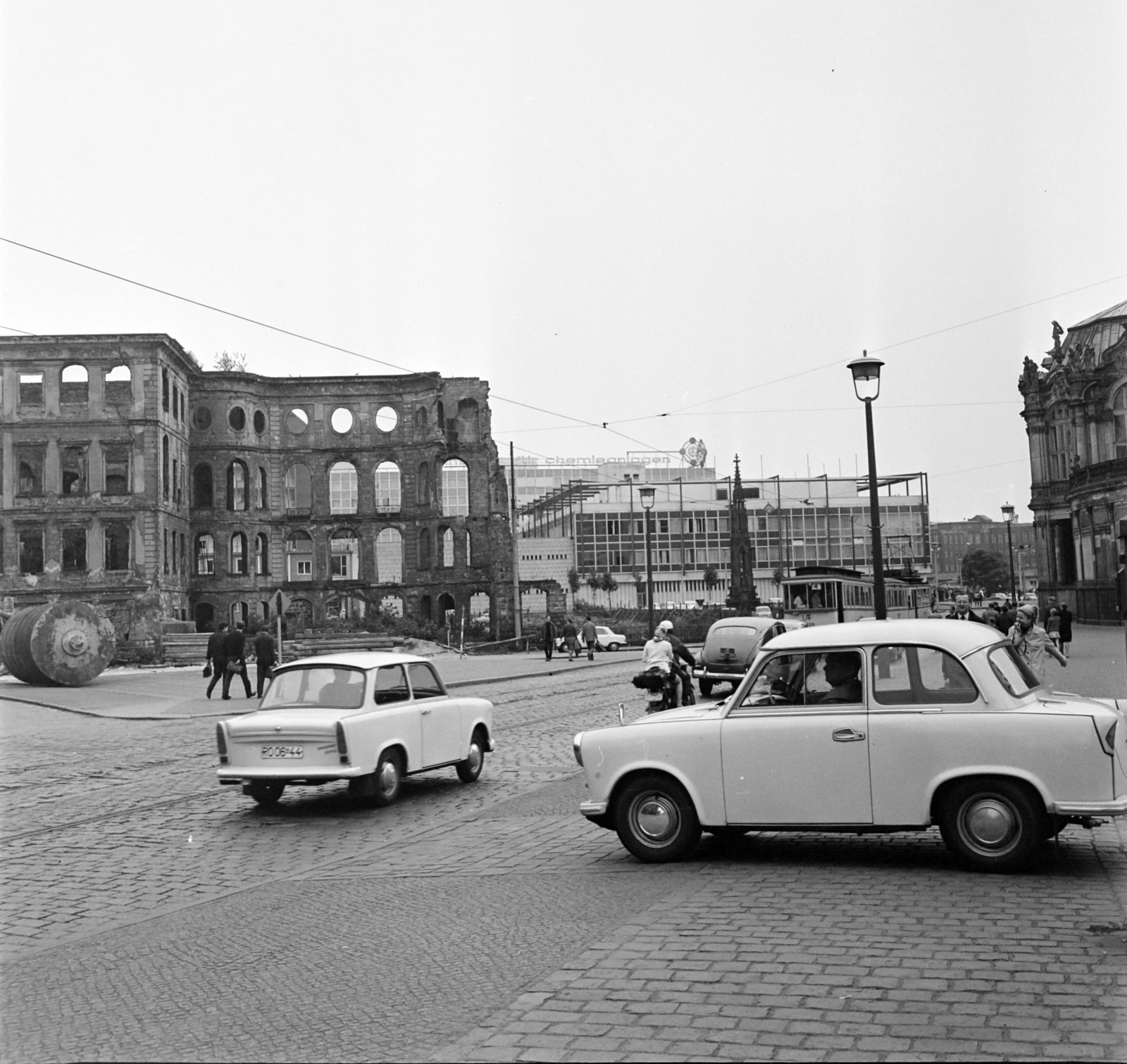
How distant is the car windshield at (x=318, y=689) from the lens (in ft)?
39.9

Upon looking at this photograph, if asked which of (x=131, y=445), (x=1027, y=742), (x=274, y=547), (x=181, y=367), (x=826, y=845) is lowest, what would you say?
(x=826, y=845)

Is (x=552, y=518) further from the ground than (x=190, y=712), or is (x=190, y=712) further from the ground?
(x=552, y=518)

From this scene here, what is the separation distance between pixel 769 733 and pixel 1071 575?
62.0 meters

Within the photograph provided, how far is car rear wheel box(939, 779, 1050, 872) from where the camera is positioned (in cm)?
775

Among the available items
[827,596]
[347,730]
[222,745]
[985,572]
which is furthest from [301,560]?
[347,730]

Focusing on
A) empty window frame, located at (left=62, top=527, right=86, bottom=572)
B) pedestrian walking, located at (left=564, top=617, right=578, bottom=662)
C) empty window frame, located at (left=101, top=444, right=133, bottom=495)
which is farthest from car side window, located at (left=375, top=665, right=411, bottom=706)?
empty window frame, located at (left=62, top=527, right=86, bottom=572)

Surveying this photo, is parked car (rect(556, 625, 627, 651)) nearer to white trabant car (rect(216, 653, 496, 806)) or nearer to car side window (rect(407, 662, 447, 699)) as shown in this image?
car side window (rect(407, 662, 447, 699))

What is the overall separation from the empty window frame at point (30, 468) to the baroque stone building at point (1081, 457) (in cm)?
5005

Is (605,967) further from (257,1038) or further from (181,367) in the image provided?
(181,367)

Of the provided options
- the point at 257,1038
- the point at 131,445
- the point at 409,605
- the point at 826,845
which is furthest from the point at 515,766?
the point at 409,605

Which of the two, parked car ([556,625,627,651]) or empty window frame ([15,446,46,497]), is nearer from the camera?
parked car ([556,625,627,651])

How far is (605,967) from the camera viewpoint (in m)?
6.00

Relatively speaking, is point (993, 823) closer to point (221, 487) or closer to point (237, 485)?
point (221, 487)

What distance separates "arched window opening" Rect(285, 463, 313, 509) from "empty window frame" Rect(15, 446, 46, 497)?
592 inches
